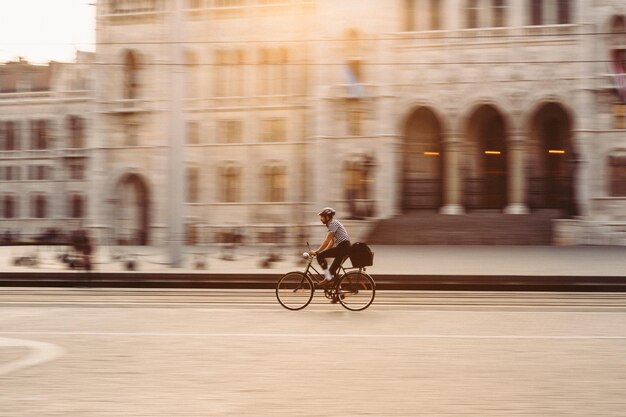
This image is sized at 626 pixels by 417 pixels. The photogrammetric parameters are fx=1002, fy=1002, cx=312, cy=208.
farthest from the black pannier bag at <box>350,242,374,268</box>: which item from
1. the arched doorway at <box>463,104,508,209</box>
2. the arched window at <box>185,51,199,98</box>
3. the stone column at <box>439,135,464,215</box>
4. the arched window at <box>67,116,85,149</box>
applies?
the arched window at <box>67,116,85,149</box>

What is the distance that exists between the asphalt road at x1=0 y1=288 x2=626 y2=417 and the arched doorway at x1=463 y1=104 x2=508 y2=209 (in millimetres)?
33350

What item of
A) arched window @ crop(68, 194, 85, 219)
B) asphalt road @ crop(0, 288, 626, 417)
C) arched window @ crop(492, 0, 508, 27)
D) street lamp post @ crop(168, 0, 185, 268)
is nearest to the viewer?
asphalt road @ crop(0, 288, 626, 417)

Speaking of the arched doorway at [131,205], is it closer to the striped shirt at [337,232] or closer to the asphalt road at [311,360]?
the asphalt road at [311,360]

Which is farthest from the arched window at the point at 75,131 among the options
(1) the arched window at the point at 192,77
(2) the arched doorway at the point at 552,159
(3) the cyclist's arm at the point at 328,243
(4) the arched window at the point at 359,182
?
(3) the cyclist's arm at the point at 328,243

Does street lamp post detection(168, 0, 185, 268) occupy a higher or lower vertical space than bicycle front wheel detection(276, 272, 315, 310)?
higher

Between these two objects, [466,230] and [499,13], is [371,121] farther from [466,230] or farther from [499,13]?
[466,230]

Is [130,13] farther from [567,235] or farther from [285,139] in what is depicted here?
[567,235]

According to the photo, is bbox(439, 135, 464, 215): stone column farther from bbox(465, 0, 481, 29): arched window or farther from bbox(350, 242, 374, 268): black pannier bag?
bbox(350, 242, 374, 268): black pannier bag

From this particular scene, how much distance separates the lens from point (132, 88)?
54250 millimetres

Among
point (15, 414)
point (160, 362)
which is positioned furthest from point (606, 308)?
point (15, 414)

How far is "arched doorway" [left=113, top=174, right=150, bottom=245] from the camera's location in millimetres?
55125

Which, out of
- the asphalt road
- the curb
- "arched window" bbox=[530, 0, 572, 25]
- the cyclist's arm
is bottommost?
the curb

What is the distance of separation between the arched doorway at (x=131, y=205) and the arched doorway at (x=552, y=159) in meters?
21.1

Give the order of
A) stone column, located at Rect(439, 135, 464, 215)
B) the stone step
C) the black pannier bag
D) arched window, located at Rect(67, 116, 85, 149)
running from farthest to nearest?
arched window, located at Rect(67, 116, 85, 149), stone column, located at Rect(439, 135, 464, 215), the stone step, the black pannier bag
